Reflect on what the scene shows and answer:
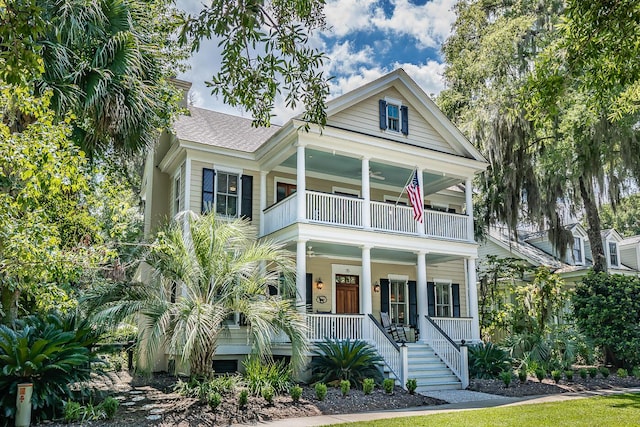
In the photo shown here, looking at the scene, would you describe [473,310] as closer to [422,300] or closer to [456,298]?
[422,300]

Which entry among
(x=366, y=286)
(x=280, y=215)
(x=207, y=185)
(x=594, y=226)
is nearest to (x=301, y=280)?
(x=366, y=286)

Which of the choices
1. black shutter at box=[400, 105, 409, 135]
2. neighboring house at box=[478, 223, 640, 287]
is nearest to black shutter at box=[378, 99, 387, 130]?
black shutter at box=[400, 105, 409, 135]

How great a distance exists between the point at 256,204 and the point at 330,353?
5.29 metres

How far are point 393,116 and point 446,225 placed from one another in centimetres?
361

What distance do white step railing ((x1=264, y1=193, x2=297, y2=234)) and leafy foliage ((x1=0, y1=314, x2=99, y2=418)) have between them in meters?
5.86

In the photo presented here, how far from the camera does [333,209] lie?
13.3 meters

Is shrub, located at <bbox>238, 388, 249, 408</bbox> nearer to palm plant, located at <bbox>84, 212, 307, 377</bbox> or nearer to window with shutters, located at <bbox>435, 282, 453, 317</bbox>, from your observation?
palm plant, located at <bbox>84, 212, 307, 377</bbox>

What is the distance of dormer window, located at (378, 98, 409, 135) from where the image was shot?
50.2 ft

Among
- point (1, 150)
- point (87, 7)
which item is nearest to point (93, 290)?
point (1, 150)

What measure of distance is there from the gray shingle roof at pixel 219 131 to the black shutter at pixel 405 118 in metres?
4.29

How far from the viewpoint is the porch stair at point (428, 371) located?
12.1 metres

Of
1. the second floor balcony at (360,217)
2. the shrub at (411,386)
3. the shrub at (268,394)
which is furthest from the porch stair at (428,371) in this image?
the shrub at (268,394)

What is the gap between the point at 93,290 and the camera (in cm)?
982

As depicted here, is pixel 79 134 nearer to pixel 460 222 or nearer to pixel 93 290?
pixel 93 290
